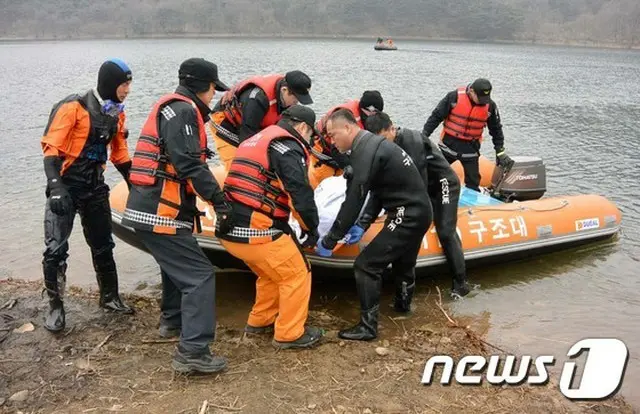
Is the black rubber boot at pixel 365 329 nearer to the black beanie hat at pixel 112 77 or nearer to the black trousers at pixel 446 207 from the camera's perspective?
the black trousers at pixel 446 207

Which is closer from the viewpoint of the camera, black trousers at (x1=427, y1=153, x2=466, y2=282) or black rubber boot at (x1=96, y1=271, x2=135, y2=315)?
black rubber boot at (x1=96, y1=271, x2=135, y2=315)

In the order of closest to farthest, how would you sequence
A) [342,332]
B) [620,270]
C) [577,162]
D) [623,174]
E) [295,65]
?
[342,332]
[620,270]
[623,174]
[577,162]
[295,65]

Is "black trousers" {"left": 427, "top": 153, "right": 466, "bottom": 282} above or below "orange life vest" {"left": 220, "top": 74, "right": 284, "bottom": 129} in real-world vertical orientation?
below

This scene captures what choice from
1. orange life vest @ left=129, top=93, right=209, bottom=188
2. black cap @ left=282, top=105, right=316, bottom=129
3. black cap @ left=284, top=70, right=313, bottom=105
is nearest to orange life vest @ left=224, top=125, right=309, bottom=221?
black cap @ left=282, top=105, right=316, bottom=129

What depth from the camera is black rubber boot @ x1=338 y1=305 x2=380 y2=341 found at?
4.12 m

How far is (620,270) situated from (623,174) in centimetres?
510

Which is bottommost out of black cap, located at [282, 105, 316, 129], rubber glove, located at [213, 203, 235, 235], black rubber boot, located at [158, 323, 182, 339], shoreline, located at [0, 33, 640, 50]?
shoreline, located at [0, 33, 640, 50]

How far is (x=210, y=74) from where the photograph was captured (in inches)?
137

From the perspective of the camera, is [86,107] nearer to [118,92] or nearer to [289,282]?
[118,92]

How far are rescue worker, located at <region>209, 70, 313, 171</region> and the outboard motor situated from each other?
3690 mm

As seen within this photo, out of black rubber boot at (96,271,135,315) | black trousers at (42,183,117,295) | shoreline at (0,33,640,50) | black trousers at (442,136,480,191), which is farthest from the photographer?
shoreline at (0,33,640,50)

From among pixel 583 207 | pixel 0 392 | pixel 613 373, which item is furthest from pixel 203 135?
pixel 583 207

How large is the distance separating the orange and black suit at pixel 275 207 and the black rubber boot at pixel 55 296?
1.27 metres

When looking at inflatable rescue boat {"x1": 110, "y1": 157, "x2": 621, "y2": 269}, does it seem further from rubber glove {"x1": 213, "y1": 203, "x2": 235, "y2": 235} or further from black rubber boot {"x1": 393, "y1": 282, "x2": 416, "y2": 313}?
rubber glove {"x1": 213, "y1": 203, "x2": 235, "y2": 235}
